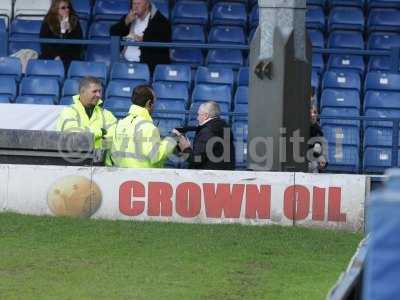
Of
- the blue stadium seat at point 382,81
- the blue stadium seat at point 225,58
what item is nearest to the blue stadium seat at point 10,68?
the blue stadium seat at point 225,58

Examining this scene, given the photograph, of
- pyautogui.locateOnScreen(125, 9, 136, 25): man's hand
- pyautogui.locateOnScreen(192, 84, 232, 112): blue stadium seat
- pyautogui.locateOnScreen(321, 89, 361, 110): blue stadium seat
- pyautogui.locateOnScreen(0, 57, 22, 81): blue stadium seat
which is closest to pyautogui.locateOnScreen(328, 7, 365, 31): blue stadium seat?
pyautogui.locateOnScreen(321, 89, 361, 110): blue stadium seat

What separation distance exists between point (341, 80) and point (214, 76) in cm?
168

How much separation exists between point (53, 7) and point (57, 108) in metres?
2.65

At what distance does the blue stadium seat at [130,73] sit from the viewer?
15734 mm

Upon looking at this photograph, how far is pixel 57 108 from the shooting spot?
1398 cm

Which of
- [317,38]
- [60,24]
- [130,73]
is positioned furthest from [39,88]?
[317,38]

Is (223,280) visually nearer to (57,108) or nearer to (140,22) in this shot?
(57,108)

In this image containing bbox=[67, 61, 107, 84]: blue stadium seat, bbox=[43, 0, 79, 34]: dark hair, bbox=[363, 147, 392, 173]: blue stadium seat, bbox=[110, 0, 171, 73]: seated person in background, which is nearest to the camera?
bbox=[363, 147, 392, 173]: blue stadium seat

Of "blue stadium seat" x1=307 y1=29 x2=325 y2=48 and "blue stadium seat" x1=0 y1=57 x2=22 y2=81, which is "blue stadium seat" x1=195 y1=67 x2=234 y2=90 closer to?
"blue stadium seat" x1=307 y1=29 x2=325 y2=48

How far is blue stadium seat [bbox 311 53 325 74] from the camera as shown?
16141 millimetres

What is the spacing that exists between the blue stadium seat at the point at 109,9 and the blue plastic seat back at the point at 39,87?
6.66ft

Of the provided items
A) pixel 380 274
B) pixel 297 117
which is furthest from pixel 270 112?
pixel 380 274

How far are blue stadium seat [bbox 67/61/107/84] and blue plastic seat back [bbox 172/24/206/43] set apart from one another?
1422 mm

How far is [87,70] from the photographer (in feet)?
52.4
